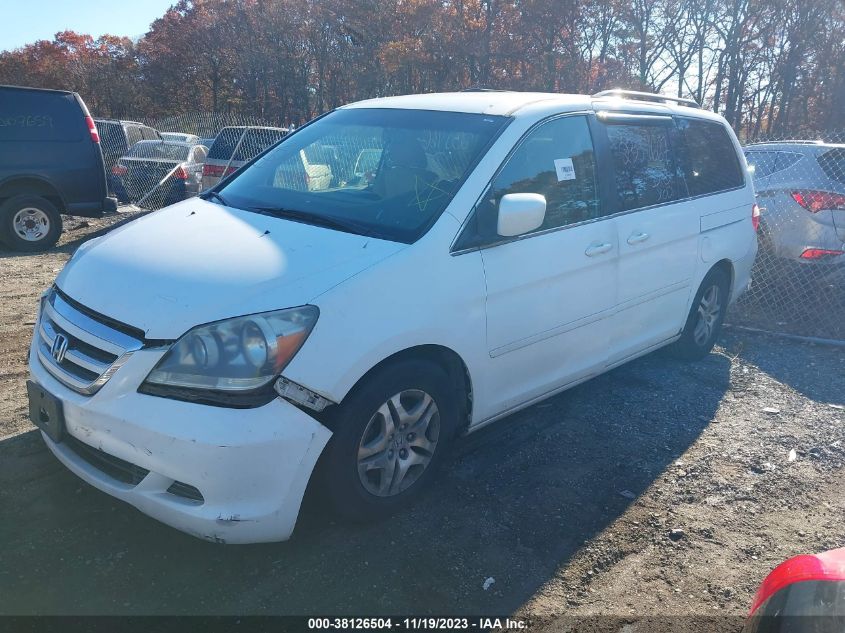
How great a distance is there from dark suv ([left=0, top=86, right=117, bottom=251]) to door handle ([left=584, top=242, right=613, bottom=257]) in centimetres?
793

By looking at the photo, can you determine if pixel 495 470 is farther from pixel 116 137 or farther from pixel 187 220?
pixel 116 137

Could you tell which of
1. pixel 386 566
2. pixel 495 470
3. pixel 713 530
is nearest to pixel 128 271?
pixel 386 566

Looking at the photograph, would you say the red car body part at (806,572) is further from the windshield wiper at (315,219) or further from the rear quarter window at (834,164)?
the rear quarter window at (834,164)

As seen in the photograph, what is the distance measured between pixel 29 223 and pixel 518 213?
27.6 ft

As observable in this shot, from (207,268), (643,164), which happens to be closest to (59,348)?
(207,268)

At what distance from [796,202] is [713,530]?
542 cm

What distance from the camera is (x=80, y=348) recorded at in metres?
2.95

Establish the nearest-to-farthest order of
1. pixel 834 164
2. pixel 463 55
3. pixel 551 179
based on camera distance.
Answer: pixel 551 179 < pixel 834 164 < pixel 463 55

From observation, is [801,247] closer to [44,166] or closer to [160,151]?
[44,166]

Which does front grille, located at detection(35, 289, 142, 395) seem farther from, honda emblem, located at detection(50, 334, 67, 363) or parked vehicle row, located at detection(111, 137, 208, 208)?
parked vehicle row, located at detection(111, 137, 208, 208)

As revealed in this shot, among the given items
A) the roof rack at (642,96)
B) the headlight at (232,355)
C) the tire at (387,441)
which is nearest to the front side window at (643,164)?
the roof rack at (642,96)

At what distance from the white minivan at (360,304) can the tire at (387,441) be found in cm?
1

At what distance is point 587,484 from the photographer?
379 centimetres

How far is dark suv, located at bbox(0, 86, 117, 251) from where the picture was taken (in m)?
9.23
